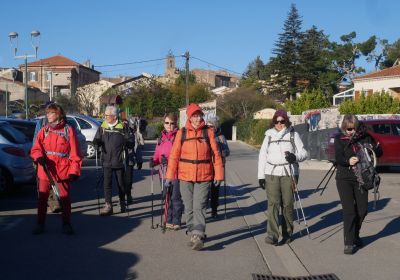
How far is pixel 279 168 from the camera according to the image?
785cm

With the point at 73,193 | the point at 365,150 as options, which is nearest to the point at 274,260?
the point at 365,150

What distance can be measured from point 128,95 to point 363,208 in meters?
55.1

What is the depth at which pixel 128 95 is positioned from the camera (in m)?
61.5

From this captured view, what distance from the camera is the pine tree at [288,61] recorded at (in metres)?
67.6

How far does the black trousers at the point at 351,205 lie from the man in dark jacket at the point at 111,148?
417 centimetres

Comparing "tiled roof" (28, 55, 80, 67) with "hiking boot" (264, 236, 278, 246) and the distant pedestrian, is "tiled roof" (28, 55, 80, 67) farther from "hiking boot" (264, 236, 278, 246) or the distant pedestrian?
"hiking boot" (264, 236, 278, 246)

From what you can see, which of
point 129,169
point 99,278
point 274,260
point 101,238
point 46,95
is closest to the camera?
point 99,278

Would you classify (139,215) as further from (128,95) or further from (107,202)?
(128,95)

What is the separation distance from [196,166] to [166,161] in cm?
174

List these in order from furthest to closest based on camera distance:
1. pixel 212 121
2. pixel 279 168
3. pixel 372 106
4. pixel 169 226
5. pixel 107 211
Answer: pixel 372 106
pixel 212 121
pixel 107 211
pixel 169 226
pixel 279 168

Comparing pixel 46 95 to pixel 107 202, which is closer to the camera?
pixel 107 202

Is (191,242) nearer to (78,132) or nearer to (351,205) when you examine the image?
(351,205)

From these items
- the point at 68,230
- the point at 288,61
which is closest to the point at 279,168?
the point at 68,230

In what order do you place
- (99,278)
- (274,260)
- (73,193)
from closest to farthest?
(99,278), (274,260), (73,193)
